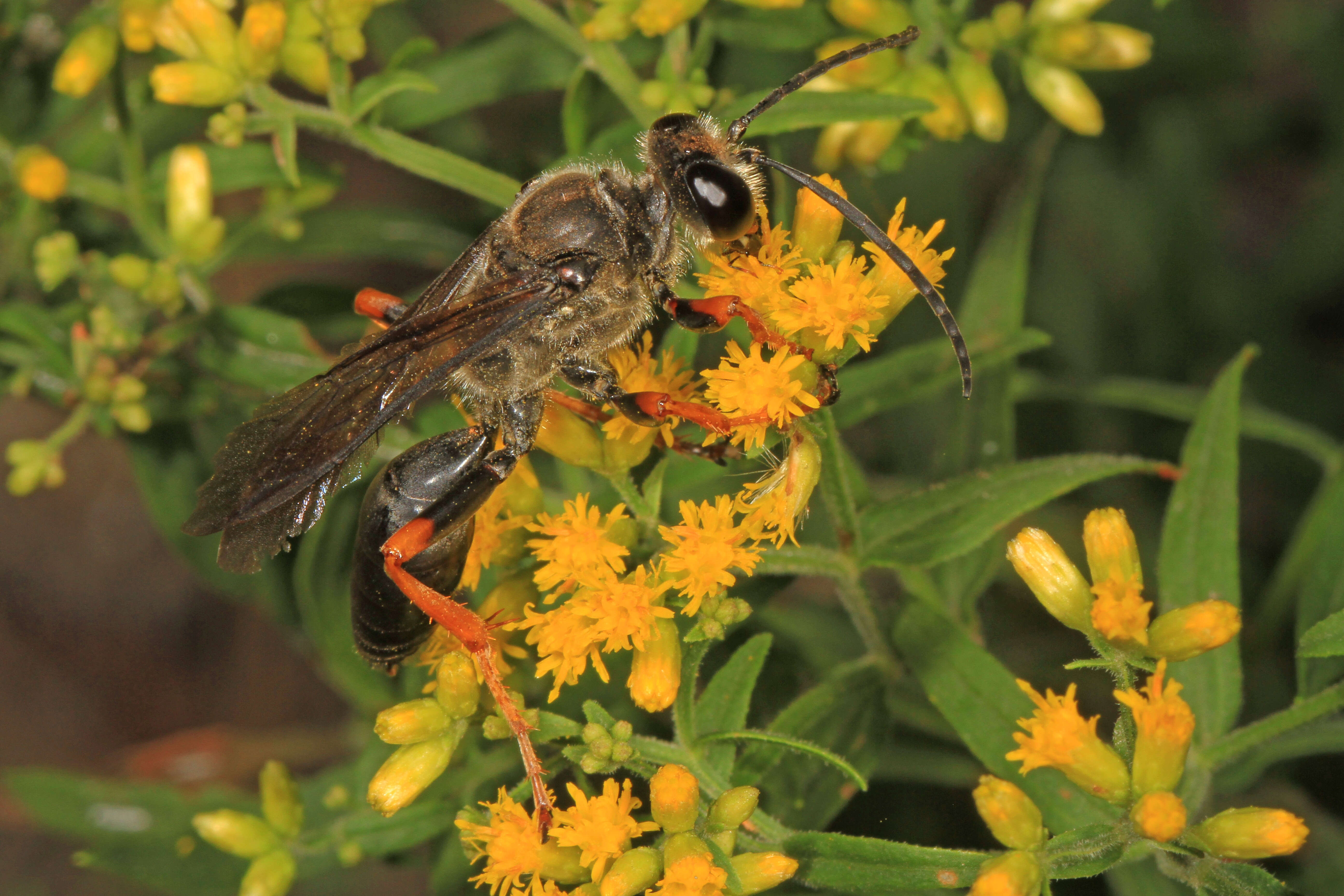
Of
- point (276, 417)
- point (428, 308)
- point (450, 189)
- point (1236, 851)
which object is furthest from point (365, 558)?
point (450, 189)

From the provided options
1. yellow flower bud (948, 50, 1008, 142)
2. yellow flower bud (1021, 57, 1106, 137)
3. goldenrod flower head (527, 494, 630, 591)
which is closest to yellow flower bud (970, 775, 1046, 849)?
goldenrod flower head (527, 494, 630, 591)

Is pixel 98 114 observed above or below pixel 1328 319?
above

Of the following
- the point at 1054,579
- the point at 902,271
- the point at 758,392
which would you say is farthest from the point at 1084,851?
the point at 902,271

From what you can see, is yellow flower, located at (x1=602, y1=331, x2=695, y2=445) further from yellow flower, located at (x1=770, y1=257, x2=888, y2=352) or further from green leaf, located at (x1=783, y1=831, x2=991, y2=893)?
green leaf, located at (x1=783, y1=831, x2=991, y2=893)

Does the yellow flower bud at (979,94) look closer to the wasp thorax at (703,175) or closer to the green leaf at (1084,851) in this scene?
the wasp thorax at (703,175)

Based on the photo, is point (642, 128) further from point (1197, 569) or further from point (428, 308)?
point (1197, 569)

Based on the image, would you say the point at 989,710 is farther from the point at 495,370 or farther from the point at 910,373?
the point at 495,370

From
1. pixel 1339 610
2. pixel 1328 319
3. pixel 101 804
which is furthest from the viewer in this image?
pixel 1328 319

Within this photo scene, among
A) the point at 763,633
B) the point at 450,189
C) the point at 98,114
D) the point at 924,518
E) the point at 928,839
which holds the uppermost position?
the point at 450,189
